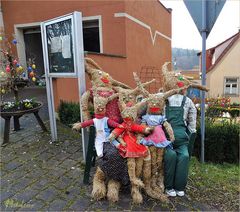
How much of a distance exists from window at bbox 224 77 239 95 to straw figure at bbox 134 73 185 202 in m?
20.9

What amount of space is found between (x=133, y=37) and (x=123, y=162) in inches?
302

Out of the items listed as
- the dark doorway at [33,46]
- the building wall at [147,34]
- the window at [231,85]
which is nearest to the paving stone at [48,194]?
the building wall at [147,34]

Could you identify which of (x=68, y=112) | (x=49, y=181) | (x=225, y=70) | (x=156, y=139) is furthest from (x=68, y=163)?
(x=225, y=70)

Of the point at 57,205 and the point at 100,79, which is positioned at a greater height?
the point at 100,79

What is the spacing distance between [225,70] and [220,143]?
61.9 feet

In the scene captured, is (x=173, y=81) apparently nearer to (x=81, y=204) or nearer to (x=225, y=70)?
(x=81, y=204)

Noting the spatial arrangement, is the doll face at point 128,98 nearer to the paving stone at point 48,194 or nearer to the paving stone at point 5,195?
the paving stone at point 48,194

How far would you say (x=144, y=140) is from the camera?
9.42ft

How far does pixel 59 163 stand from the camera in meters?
3.84

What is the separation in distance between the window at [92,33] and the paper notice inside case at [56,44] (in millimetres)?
5279

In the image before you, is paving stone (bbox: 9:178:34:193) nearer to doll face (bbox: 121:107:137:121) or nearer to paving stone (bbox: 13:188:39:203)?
paving stone (bbox: 13:188:39:203)

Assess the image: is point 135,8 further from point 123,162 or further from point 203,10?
point 123,162

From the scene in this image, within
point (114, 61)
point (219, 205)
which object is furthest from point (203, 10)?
point (114, 61)

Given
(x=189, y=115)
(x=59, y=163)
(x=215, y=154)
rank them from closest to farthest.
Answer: (x=189, y=115)
(x=59, y=163)
(x=215, y=154)
